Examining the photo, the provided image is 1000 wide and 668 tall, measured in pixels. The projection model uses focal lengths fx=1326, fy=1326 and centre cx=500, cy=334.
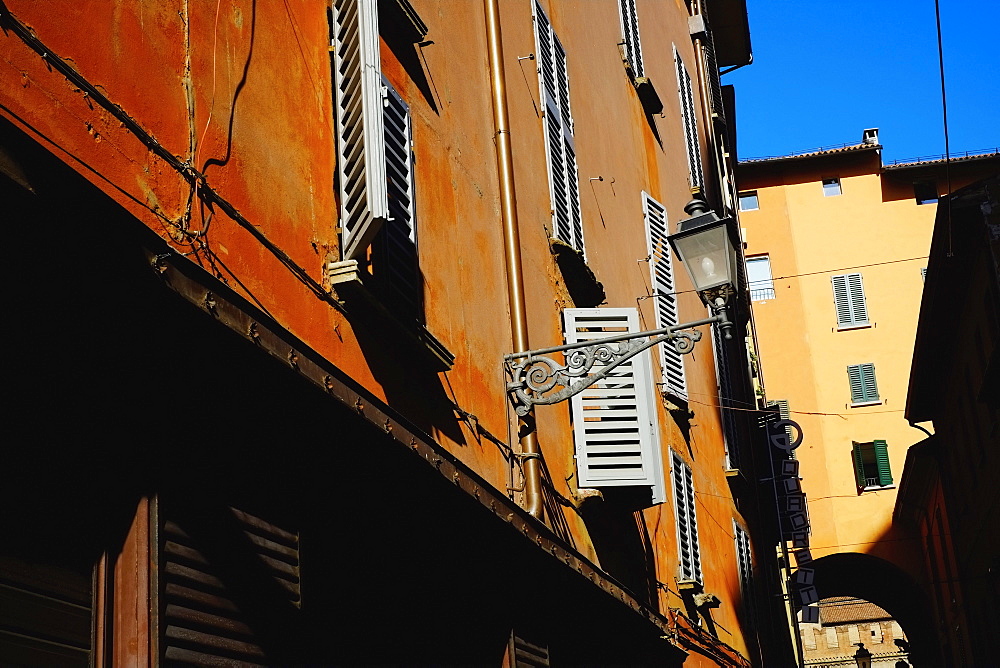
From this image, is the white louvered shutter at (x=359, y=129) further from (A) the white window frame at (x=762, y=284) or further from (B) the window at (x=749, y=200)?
(B) the window at (x=749, y=200)

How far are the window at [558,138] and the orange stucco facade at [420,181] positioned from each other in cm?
17

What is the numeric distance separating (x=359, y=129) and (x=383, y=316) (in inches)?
38.9

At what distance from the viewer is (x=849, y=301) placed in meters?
41.2

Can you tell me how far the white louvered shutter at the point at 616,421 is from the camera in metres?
10.8

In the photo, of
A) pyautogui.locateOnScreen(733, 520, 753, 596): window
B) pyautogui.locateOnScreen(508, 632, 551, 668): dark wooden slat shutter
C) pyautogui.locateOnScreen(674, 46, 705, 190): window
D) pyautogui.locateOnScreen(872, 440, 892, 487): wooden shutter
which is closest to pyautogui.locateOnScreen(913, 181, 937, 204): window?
pyautogui.locateOnScreen(872, 440, 892, 487): wooden shutter

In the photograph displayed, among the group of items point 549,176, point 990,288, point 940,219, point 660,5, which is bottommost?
point 549,176

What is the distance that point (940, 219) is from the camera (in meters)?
19.5

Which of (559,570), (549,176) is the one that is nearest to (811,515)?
(549,176)

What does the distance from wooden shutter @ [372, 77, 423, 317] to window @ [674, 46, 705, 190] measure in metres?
13.7

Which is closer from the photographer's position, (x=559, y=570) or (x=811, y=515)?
(x=559, y=570)

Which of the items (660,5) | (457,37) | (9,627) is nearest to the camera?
(9,627)

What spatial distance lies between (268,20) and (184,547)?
2898 mm

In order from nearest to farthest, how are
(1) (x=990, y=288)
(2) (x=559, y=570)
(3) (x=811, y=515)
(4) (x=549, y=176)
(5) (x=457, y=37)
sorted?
(2) (x=559, y=570), (5) (x=457, y=37), (4) (x=549, y=176), (1) (x=990, y=288), (3) (x=811, y=515)

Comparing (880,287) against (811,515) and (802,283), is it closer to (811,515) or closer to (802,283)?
(802,283)
